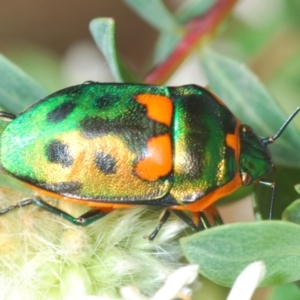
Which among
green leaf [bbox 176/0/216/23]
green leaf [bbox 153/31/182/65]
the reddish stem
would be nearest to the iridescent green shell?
the reddish stem

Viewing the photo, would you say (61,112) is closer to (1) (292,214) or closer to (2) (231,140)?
(2) (231,140)

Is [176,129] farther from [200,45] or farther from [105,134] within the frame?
[200,45]

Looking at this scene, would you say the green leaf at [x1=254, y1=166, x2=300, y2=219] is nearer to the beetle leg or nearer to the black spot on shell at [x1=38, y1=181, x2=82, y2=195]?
the beetle leg

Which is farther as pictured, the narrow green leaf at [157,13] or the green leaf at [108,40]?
the narrow green leaf at [157,13]

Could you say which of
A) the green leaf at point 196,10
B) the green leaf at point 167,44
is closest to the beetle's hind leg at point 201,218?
the green leaf at point 167,44

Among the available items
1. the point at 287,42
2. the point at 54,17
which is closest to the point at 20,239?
the point at 287,42

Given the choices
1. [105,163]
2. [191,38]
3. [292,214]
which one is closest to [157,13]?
[191,38]

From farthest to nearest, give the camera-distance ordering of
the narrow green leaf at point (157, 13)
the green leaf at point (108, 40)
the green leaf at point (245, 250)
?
the narrow green leaf at point (157, 13)
the green leaf at point (108, 40)
the green leaf at point (245, 250)

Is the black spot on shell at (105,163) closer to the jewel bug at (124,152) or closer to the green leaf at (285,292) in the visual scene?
the jewel bug at (124,152)
